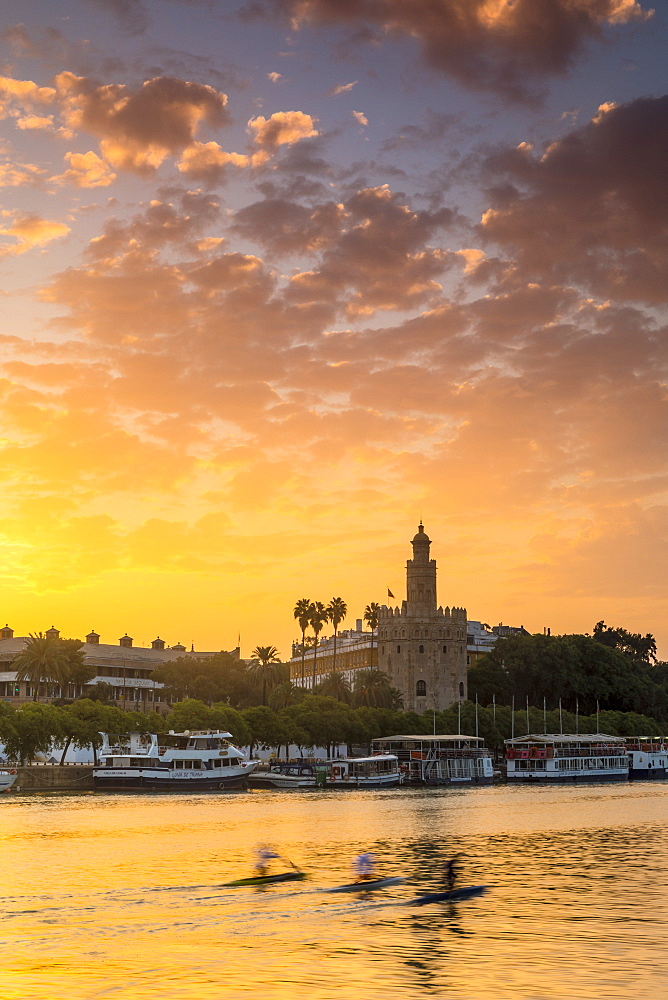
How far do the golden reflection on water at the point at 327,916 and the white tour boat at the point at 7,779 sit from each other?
135ft

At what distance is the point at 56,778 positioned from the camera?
418 ft

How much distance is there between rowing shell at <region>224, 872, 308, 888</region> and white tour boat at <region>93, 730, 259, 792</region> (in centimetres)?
7986

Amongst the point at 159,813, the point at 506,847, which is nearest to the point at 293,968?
the point at 506,847

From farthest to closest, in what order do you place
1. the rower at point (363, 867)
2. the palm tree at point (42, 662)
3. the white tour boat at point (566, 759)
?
the white tour boat at point (566, 759) < the palm tree at point (42, 662) < the rower at point (363, 867)

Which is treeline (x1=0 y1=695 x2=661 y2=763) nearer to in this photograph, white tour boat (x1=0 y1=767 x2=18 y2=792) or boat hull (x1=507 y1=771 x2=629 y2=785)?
white tour boat (x1=0 y1=767 x2=18 y2=792)

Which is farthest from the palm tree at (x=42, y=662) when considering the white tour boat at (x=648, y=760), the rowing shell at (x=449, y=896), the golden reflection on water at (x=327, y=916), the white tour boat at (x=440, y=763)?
the rowing shell at (x=449, y=896)

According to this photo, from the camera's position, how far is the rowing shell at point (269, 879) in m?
47.7

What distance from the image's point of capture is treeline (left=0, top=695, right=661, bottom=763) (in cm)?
12556

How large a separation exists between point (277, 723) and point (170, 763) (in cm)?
2229

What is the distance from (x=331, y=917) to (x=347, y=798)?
257 ft

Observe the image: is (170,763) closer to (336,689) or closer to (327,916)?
(336,689)

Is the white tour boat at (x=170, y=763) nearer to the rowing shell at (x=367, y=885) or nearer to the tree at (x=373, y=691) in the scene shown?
the tree at (x=373, y=691)

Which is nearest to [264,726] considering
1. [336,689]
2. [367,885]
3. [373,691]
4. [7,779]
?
[336,689]

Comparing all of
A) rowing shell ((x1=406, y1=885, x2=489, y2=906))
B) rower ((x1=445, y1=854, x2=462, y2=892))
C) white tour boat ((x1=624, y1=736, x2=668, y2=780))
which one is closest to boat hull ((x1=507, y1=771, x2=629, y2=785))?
white tour boat ((x1=624, y1=736, x2=668, y2=780))
